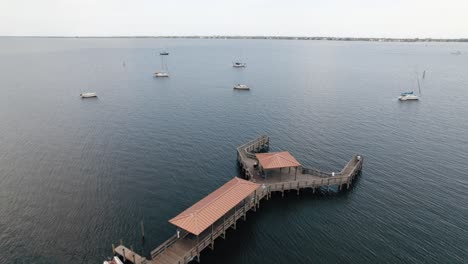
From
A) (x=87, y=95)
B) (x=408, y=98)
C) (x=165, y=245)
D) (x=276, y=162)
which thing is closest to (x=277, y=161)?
(x=276, y=162)

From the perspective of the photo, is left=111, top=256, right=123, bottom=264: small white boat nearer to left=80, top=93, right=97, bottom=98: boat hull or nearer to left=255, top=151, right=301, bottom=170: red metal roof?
left=255, top=151, right=301, bottom=170: red metal roof

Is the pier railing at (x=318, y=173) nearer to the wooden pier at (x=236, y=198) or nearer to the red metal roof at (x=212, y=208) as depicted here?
the wooden pier at (x=236, y=198)

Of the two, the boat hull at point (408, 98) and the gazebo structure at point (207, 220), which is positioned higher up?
the boat hull at point (408, 98)

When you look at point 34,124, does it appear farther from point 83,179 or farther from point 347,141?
point 347,141

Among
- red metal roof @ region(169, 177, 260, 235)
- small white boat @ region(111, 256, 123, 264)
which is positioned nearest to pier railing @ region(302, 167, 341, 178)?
red metal roof @ region(169, 177, 260, 235)

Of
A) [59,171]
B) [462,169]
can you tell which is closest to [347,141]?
[462,169]

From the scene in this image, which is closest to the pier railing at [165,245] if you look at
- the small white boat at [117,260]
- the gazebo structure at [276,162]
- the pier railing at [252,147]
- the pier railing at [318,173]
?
the small white boat at [117,260]

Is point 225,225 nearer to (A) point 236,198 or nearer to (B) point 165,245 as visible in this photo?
(A) point 236,198
